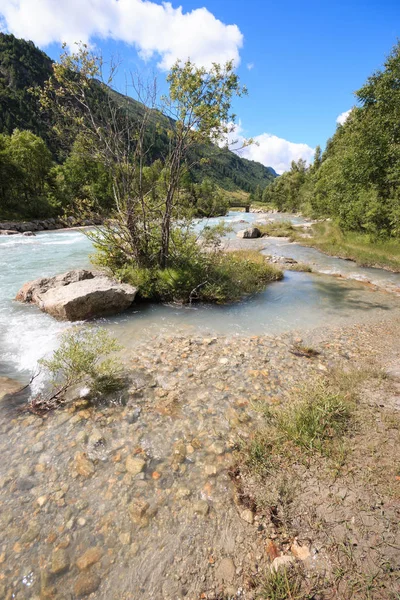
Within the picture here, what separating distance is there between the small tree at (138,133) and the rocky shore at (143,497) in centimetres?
652

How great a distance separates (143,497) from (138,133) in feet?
35.7

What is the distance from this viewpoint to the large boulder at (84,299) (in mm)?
8909

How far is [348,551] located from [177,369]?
415cm

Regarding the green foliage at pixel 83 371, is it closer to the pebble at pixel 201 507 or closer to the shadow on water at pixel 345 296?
the pebble at pixel 201 507

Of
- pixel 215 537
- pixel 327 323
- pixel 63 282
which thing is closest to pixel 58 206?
pixel 63 282

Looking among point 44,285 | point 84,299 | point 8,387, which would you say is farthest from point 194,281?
point 8,387

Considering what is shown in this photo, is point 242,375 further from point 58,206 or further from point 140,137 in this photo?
point 58,206

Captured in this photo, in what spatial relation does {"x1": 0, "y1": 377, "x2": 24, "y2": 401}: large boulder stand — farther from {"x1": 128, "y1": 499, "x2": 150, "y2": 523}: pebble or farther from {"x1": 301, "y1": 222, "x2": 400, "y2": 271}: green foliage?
{"x1": 301, "y1": 222, "x2": 400, "y2": 271}: green foliage

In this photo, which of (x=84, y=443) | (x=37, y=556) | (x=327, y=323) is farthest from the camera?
(x=327, y=323)

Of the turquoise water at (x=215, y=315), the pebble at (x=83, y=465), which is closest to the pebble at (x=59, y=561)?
the pebble at (x=83, y=465)

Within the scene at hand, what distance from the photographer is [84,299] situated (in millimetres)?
8984

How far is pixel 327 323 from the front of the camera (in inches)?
369

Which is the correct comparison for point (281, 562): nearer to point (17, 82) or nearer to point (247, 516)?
point (247, 516)

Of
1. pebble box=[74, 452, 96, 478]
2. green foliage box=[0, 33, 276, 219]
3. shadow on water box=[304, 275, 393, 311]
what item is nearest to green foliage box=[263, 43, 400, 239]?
shadow on water box=[304, 275, 393, 311]
